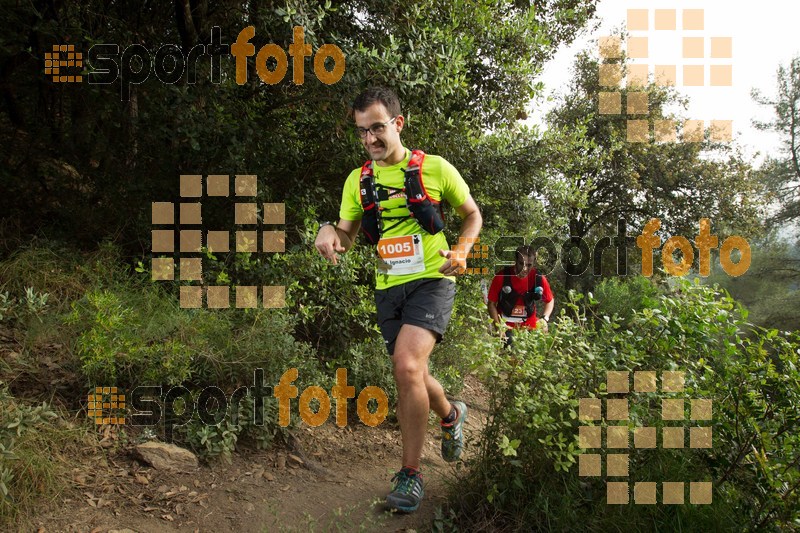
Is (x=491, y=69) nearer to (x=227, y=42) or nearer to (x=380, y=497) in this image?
(x=227, y=42)

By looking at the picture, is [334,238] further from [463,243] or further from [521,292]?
[521,292]

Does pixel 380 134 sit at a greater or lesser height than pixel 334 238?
greater

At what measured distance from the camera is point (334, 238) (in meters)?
3.84

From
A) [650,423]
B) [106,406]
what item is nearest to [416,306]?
[650,423]

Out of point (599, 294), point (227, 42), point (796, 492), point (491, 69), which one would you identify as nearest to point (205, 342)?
point (227, 42)

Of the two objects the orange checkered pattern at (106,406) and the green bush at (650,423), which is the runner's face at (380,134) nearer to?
the green bush at (650,423)

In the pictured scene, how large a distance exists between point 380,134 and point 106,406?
9.38 feet

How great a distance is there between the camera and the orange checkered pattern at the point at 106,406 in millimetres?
4387

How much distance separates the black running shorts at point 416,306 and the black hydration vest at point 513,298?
11.5 feet

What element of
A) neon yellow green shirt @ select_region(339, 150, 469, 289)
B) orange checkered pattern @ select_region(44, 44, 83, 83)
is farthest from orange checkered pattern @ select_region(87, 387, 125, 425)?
orange checkered pattern @ select_region(44, 44, 83, 83)

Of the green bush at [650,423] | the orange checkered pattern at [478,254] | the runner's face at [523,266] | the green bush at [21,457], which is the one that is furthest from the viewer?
the orange checkered pattern at [478,254]

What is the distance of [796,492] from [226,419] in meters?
3.73

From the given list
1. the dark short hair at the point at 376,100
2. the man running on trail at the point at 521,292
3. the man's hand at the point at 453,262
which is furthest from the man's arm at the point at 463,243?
the man running on trail at the point at 521,292

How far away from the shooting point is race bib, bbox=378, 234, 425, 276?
3834mm
